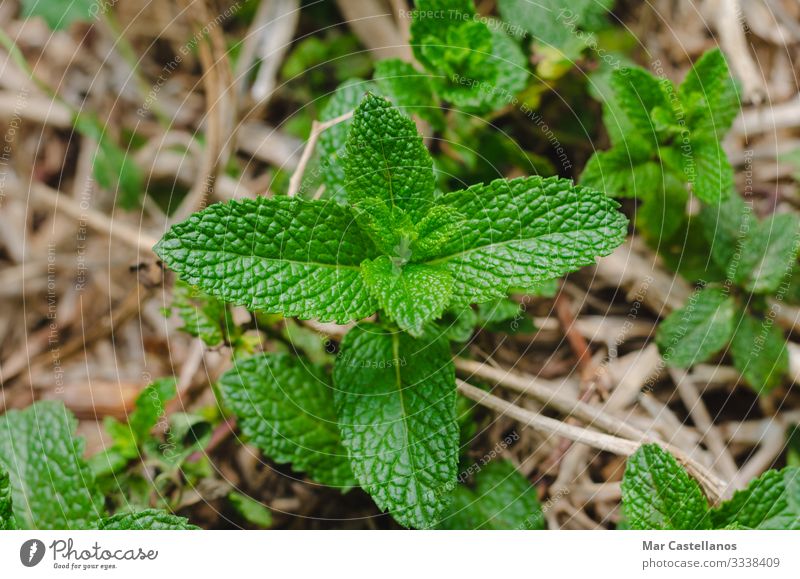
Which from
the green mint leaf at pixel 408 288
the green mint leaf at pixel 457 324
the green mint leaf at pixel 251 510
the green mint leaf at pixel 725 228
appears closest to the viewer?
the green mint leaf at pixel 408 288

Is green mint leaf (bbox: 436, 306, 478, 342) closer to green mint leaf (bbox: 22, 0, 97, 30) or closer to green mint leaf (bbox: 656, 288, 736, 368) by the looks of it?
green mint leaf (bbox: 656, 288, 736, 368)

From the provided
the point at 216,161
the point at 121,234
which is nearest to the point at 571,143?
the point at 216,161

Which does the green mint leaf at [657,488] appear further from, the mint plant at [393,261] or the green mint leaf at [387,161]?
the green mint leaf at [387,161]

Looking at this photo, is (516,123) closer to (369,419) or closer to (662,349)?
(662,349)

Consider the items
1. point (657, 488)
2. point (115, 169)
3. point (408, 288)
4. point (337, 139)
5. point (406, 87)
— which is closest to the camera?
point (408, 288)

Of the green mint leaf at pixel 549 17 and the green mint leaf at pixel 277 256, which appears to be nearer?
the green mint leaf at pixel 277 256

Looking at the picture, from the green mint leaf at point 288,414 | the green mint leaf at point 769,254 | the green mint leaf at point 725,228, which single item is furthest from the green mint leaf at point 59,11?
the green mint leaf at point 769,254

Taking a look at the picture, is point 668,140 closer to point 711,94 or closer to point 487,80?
point 711,94

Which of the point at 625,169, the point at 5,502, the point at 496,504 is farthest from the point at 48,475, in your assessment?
the point at 625,169
